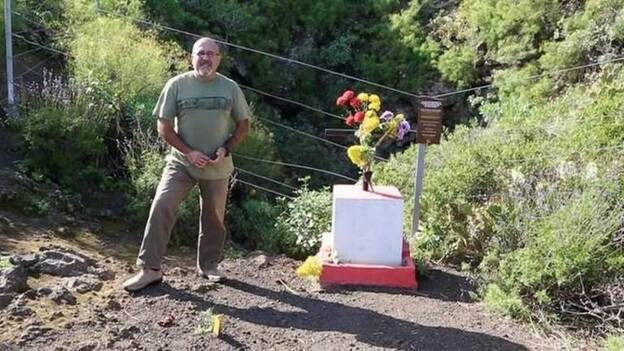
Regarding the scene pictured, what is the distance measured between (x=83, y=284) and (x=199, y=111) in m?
1.19

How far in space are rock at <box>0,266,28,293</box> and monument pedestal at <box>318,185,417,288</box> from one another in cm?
177

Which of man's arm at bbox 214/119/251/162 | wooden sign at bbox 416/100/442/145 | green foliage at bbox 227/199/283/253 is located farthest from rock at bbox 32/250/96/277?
wooden sign at bbox 416/100/442/145

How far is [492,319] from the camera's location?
13.2 feet

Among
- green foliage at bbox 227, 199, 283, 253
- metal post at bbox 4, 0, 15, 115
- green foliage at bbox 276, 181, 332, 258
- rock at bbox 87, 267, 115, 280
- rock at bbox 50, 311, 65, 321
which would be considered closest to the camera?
rock at bbox 50, 311, 65, 321

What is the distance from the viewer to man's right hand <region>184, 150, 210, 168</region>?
3.92 meters

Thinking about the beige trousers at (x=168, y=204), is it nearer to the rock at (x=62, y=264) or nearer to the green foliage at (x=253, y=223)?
the rock at (x=62, y=264)

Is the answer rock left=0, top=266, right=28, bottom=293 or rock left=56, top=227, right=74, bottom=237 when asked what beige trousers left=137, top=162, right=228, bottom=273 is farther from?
rock left=56, top=227, right=74, bottom=237

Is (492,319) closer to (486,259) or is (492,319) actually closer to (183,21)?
(486,259)

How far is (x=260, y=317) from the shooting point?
3.87m

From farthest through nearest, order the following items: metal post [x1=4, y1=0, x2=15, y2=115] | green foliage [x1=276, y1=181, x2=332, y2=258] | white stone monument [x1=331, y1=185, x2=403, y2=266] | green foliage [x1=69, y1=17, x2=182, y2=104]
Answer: green foliage [x1=69, y1=17, x2=182, y2=104], metal post [x1=4, y1=0, x2=15, y2=115], green foliage [x1=276, y1=181, x2=332, y2=258], white stone monument [x1=331, y1=185, x2=403, y2=266]

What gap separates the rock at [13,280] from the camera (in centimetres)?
377

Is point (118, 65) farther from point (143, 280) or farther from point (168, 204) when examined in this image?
point (143, 280)

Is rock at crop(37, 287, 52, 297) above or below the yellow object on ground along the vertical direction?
above

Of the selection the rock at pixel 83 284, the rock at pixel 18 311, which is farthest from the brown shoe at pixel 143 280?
the rock at pixel 18 311
